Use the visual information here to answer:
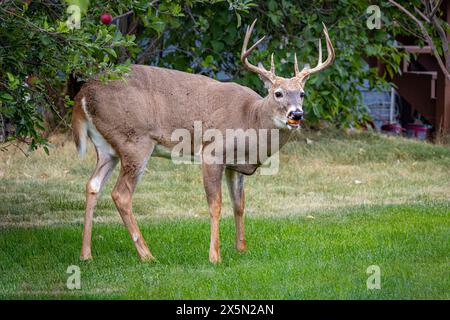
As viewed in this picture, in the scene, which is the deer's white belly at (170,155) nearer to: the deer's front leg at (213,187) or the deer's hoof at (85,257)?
the deer's front leg at (213,187)

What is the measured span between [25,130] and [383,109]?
37.9 feet

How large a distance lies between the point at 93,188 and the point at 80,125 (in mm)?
531

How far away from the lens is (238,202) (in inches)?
313

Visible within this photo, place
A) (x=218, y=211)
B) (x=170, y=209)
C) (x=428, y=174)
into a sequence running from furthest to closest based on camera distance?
(x=428, y=174) → (x=170, y=209) → (x=218, y=211)

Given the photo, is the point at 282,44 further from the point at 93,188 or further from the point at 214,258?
the point at 214,258

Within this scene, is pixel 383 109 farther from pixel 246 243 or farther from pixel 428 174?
pixel 246 243

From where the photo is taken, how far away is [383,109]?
1839 cm

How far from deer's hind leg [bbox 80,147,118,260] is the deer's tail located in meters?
0.18

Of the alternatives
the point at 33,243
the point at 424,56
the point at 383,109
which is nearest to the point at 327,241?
the point at 33,243

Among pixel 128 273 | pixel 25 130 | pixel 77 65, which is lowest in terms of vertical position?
pixel 128 273

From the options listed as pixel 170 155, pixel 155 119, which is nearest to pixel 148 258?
pixel 170 155

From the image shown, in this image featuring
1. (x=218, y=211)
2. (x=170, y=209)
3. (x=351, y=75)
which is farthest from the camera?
(x=351, y=75)

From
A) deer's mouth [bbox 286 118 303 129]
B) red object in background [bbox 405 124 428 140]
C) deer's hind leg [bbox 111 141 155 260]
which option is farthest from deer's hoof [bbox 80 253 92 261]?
red object in background [bbox 405 124 428 140]

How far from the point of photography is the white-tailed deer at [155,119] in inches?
296
